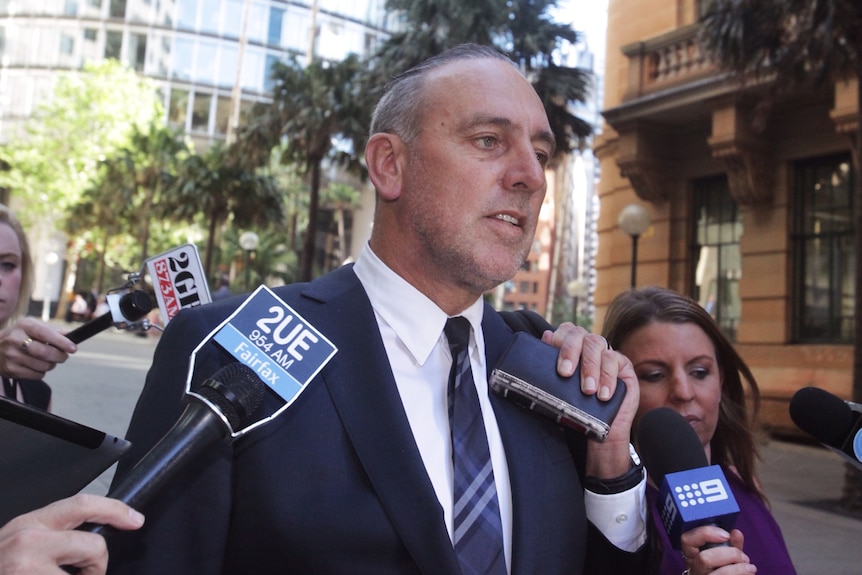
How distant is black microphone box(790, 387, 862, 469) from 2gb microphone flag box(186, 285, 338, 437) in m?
1.06

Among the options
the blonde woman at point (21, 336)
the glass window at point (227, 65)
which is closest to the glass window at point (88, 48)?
the glass window at point (227, 65)

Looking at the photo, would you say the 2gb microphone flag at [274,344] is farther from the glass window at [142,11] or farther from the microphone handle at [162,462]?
the glass window at [142,11]

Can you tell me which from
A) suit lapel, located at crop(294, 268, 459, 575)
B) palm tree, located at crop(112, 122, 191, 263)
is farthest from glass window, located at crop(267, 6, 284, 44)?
suit lapel, located at crop(294, 268, 459, 575)

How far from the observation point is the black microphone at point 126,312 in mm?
2289

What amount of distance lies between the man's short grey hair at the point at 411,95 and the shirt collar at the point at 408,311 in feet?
1.09

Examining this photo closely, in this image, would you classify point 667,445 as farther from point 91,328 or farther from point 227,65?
point 227,65

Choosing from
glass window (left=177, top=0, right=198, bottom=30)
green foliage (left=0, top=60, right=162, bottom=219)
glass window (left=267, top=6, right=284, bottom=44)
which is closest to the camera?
green foliage (left=0, top=60, right=162, bottom=219)

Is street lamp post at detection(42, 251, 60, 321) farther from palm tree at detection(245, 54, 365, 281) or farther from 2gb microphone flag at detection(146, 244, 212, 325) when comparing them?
2gb microphone flag at detection(146, 244, 212, 325)

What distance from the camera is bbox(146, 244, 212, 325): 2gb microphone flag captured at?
95.6 inches

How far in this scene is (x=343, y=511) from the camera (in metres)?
1.49

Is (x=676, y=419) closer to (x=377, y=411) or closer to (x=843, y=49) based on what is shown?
(x=377, y=411)

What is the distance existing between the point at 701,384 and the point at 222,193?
29553 mm

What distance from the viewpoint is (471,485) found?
1.64 metres

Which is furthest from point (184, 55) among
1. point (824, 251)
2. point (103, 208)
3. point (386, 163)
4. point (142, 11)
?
point (386, 163)
